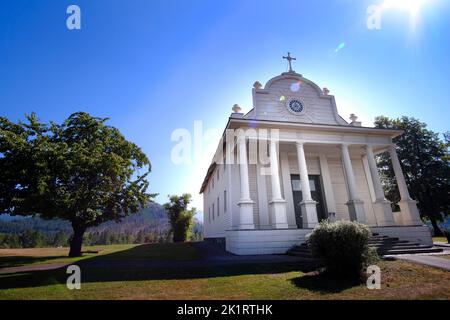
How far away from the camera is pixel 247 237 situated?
33.9ft

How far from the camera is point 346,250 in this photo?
5.65 metres

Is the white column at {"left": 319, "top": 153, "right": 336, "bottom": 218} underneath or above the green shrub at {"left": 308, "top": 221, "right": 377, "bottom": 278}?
above

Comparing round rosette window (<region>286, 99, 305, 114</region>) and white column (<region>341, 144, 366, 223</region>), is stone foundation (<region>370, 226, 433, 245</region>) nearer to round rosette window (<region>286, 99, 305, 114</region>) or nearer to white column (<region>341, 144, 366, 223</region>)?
white column (<region>341, 144, 366, 223</region>)

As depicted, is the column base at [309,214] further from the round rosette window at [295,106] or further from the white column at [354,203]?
the round rosette window at [295,106]

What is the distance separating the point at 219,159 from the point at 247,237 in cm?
872

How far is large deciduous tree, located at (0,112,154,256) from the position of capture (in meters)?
11.6

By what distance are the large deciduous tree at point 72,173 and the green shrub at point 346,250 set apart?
12544 millimetres

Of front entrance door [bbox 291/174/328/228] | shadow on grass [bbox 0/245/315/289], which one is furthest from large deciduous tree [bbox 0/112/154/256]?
front entrance door [bbox 291/174/328/228]

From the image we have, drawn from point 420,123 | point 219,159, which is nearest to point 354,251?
point 219,159

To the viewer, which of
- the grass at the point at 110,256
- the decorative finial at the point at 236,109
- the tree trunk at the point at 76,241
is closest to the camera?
the grass at the point at 110,256

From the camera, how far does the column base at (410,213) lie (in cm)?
1246

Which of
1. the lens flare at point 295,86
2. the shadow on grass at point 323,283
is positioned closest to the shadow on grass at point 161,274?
the shadow on grass at point 323,283

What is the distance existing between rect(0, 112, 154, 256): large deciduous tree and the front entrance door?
34.6 feet
